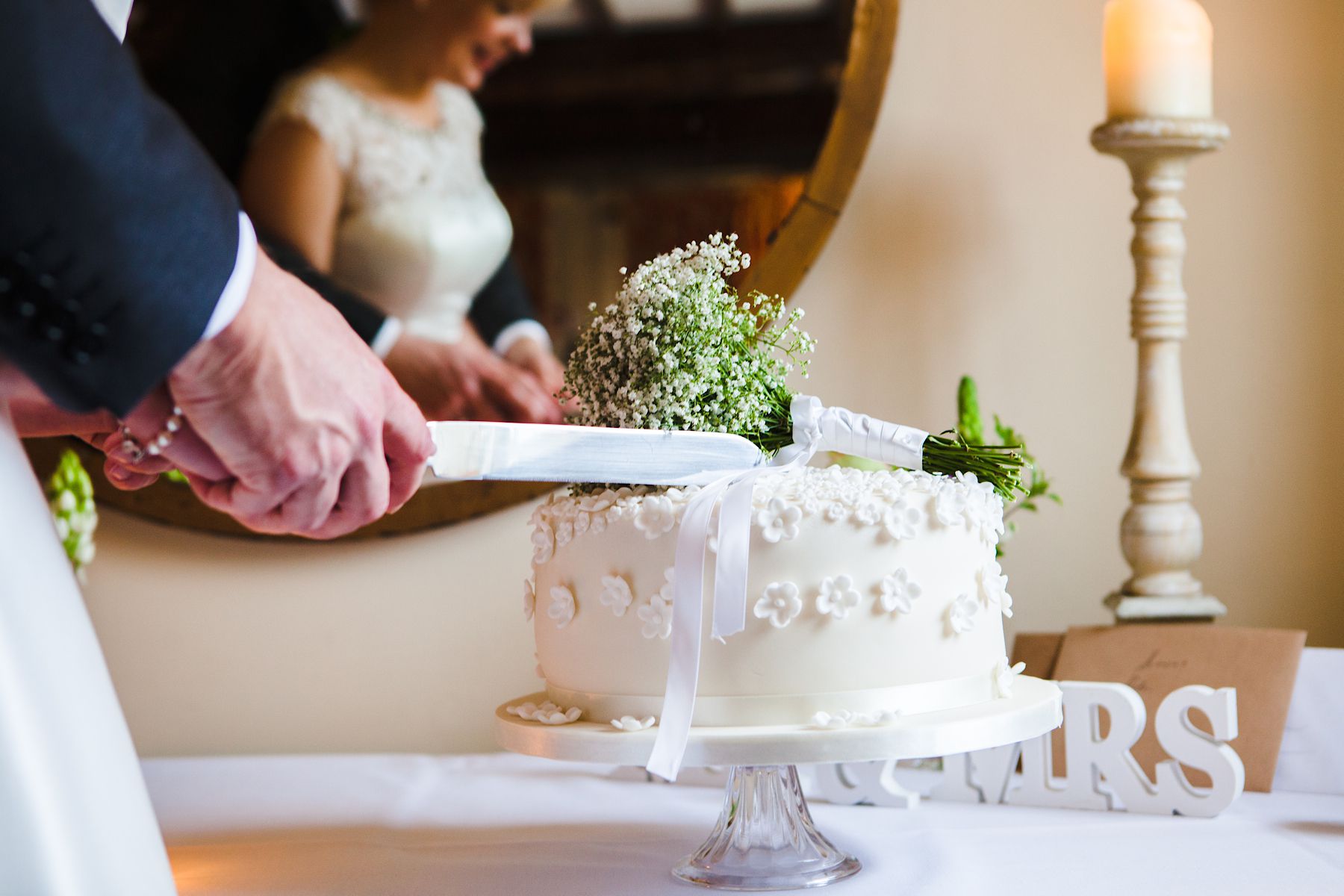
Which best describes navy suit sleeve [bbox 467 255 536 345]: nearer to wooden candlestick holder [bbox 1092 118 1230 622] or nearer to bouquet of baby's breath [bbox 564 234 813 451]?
bouquet of baby's breath [bbox 564 234 813 451]

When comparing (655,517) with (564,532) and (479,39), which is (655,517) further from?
(479,39)

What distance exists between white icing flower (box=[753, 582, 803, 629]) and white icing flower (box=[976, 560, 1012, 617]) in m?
0.19

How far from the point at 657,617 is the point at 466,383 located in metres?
0.79

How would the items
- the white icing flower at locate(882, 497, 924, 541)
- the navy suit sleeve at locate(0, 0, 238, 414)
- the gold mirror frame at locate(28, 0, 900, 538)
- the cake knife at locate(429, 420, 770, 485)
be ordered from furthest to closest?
the gold mirror frame at locate(28, 0, 900, 538), the white icing flower at locate(882, 497, 924, 541), the cake knife at locate(429, 420, 770, 485), the navy suit sleeve at locate(0, 0, 238, 414)

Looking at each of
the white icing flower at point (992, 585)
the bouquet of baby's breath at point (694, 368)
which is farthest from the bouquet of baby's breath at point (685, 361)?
the white icing flower at point (992, 585)

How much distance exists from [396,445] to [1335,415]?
1.36 m

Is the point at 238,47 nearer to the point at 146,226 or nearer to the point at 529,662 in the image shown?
the point at 529,662

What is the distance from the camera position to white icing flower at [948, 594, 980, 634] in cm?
97

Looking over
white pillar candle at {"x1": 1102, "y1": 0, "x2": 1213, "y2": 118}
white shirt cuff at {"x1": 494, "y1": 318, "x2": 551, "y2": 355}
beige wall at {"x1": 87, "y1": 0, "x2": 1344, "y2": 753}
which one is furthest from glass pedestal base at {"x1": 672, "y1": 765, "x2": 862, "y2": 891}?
white pillar candle at {"x1": 1102, "y1": 0, "x2": 1213, "y2": 118}

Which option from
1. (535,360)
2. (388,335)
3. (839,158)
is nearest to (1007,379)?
(839,158)

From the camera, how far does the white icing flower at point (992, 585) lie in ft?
3.28

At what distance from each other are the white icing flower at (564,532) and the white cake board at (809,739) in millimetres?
161

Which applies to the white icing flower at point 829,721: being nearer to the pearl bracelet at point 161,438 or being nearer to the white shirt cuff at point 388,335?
the pearl bracelet at point 161,438

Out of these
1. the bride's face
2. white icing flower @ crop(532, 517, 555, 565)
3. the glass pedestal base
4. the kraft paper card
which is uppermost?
the bride's face
